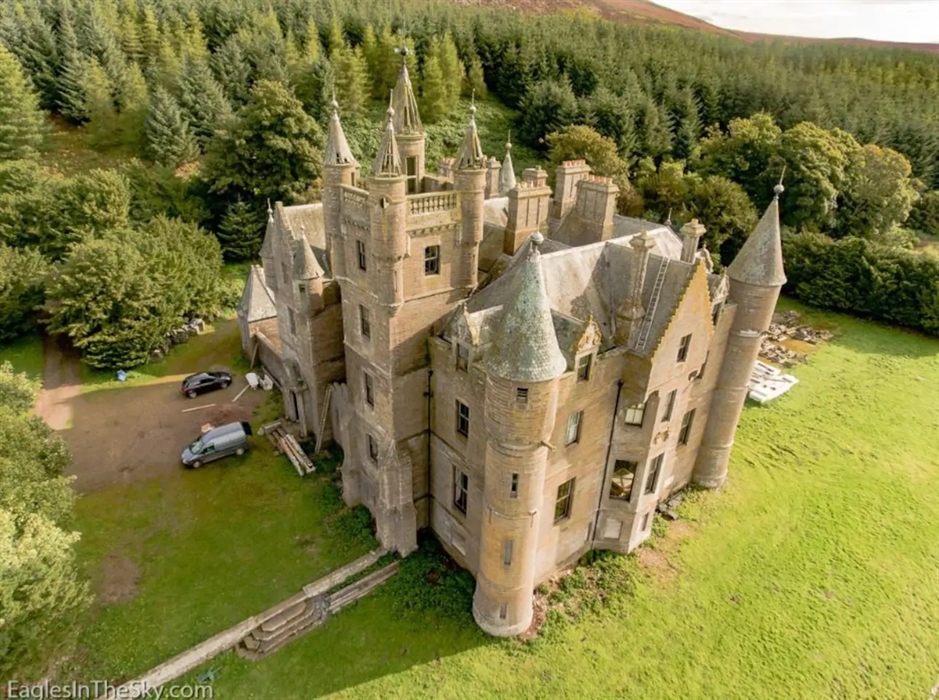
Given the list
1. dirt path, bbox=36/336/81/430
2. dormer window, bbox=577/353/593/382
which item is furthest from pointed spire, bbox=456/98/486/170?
dirt path, bbox=36/336/81/430

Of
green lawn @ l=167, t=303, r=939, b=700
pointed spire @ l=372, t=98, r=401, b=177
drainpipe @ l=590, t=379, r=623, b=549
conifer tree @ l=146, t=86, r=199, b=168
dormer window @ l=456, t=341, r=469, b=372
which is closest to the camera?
pointed spire @ l=372, t=98, r=401, b=177

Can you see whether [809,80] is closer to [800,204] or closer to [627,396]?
[800,204]

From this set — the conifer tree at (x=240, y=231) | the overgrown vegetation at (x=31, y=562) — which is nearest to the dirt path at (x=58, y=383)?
the overgrown vegetation at (x=31, y=562)

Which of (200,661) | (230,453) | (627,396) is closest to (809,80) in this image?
(627,396)

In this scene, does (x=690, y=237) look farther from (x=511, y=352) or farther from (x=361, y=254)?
(x=361, y=254)

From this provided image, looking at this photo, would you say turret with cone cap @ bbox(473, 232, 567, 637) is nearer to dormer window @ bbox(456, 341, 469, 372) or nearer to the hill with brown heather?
dormer window @ bbox(456, 341, 469, 372)

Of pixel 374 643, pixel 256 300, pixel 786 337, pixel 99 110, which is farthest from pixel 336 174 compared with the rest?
pixel 99 110

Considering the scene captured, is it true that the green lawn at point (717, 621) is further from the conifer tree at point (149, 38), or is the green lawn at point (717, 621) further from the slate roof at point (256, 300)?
the conifer tree at point (149, 38)
